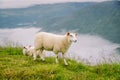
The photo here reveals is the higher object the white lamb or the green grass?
the white lamb

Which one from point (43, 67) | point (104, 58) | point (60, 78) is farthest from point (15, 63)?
point (104, 58)

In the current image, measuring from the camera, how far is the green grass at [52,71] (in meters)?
11.8

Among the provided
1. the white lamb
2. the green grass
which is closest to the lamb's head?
the white lamb

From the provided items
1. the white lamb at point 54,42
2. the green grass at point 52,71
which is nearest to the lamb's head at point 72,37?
the white lamb at point 54,42

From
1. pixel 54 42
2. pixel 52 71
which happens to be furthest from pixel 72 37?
pixel 52 71

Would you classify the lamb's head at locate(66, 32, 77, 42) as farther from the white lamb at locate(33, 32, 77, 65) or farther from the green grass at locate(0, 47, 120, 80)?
the green grass at locate(0, 47, 120, 80)

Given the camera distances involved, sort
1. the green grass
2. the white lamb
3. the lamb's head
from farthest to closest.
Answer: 1. the white lamb
2. the lamb's head
3. the green grass

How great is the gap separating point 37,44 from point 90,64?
7.47ft

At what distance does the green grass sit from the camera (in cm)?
1179

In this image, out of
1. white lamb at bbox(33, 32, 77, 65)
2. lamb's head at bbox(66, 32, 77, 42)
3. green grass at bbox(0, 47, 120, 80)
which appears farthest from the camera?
white lamb at bbox(33, 32, 77, 65)

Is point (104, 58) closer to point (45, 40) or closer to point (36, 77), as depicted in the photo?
point (45, 40)

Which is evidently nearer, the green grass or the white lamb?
the green grass

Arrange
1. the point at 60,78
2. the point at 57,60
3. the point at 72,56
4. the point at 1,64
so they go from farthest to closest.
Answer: the point at 72,56, the point at 57,60, the point at 1,64, the point at 60,78

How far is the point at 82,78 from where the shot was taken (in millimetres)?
11898
